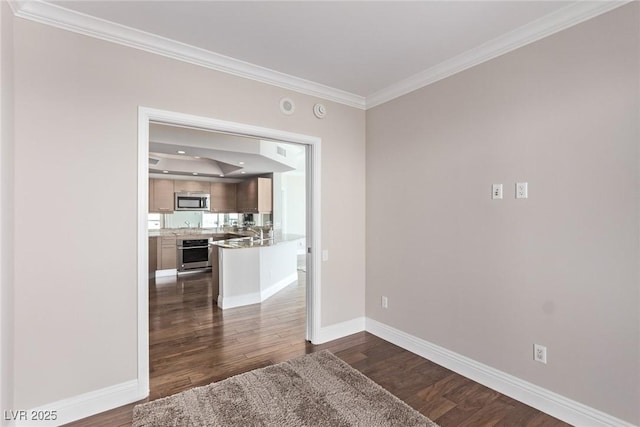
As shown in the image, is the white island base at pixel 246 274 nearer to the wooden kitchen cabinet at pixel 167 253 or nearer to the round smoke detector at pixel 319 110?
the round smoke detector at pixel 319 110

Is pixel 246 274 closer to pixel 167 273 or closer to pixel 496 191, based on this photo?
pixel 167 273

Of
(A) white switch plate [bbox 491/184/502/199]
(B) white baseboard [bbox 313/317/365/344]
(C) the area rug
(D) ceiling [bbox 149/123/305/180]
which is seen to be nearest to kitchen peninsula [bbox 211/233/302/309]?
(D) ceiling [bbox 149/123/305/180]

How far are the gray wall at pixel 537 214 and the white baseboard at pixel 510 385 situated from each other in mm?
60

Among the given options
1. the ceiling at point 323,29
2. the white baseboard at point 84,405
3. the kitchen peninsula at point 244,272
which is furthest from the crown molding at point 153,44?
the kitchen peninsula at point 244,272

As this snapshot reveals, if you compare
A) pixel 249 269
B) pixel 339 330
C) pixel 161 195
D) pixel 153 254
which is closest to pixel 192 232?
pixel 153 254

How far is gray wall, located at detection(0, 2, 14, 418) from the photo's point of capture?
5.36 feet

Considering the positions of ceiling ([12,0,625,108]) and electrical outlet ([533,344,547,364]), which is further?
electrical outlet ([533,344,547,364])

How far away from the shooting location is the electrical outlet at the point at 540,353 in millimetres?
2113

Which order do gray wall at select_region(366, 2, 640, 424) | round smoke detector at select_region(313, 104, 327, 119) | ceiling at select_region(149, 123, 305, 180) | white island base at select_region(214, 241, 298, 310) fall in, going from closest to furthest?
gray wall at select_region(366, 2, 640, 424)
round smoke detector at select_region(313, 104, 327, 119)
ceiling at select_region(149, 123, 305, 180)
white island base at select_region(214, 241, 298, 310)

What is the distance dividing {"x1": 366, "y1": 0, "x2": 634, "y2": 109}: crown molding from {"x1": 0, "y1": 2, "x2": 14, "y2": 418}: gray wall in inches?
120

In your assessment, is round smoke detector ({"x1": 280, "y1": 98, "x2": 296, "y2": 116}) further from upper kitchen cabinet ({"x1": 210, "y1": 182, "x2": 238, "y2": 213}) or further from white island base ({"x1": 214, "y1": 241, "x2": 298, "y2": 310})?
upper kitchen cabinet ({"x1": 210, "y1": 182, "x2": 238, "y2": 213})

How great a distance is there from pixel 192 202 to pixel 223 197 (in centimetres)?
96

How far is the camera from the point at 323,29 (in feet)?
7.18

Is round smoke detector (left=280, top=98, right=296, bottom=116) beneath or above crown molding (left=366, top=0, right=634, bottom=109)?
beneath
